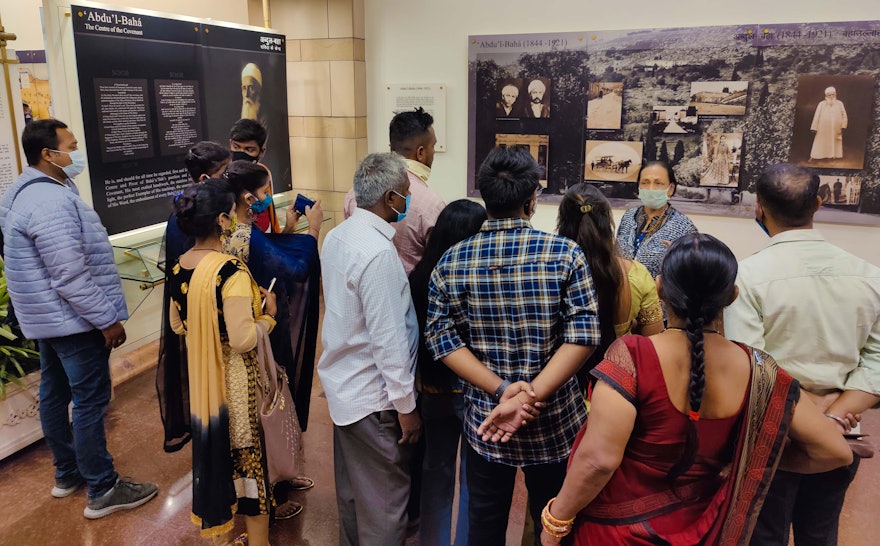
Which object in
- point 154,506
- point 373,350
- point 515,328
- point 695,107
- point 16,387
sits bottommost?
point 154,506

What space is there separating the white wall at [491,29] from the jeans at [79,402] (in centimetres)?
317

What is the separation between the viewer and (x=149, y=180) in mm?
4090

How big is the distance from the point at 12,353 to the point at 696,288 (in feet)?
11.5

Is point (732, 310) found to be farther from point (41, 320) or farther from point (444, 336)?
point (41, 320)

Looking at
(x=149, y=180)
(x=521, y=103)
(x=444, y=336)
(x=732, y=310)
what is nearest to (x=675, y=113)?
(x=521, y=103)

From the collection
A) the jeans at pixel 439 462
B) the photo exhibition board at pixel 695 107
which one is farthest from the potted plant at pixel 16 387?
the photo exhibition board at pixel 695 107

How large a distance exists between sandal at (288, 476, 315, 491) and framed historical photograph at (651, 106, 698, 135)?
130 inches

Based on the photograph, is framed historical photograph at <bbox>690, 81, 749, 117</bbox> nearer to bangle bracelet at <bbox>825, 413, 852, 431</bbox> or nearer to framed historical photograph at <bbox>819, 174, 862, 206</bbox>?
framed historical photograph at <bbox>819, 174, 862, 206</bbox>

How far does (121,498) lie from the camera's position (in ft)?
9.86

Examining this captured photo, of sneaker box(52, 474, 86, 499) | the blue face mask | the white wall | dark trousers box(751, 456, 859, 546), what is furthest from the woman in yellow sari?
the white wall

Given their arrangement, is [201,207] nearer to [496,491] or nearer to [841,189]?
[496,491]

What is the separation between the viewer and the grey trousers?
2.16m

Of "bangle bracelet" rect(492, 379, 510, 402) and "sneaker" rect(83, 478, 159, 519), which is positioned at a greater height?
"bangle bracelet" rect(492, 379, 510, 402)

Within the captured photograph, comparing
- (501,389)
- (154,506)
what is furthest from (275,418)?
(154,506)
